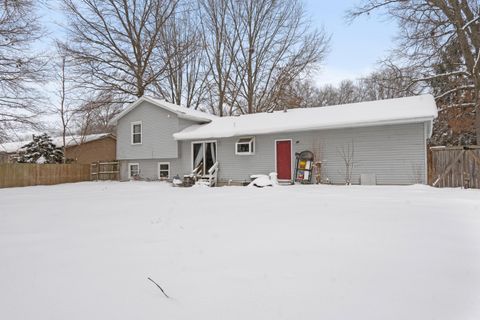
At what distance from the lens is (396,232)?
3.79 m

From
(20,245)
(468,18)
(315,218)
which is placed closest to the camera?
(20,245)

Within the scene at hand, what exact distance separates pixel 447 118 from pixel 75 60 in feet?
71.9

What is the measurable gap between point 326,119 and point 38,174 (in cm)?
1453

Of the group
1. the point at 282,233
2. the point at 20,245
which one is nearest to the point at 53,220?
the point at 20,245

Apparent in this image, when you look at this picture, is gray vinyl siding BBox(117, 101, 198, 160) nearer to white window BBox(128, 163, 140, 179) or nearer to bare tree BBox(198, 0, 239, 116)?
white window BBox(128, 163, 140, 179)

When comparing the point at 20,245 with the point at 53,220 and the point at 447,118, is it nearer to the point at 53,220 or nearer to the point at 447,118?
the point at 53,220

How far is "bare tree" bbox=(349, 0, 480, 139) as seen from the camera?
14.0 metres

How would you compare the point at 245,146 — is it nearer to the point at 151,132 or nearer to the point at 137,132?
the point at 151,132

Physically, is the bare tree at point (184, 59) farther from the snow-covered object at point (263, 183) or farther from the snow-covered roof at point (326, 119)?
A: the snow-covered object at point (263, 183)

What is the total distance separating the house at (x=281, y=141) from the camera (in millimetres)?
10680

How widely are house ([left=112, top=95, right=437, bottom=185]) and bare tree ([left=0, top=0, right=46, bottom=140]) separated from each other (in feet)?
17.0

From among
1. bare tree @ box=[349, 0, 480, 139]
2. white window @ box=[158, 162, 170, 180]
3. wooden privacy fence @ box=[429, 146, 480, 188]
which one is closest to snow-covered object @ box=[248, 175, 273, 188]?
wooden privacy fence @ box=[429, 146, 480, 188]

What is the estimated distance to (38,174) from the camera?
1595 cm

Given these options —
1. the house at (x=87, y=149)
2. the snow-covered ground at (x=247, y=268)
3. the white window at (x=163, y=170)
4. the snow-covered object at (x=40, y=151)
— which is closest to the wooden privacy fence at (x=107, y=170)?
the white window at (x=163, y=170)
